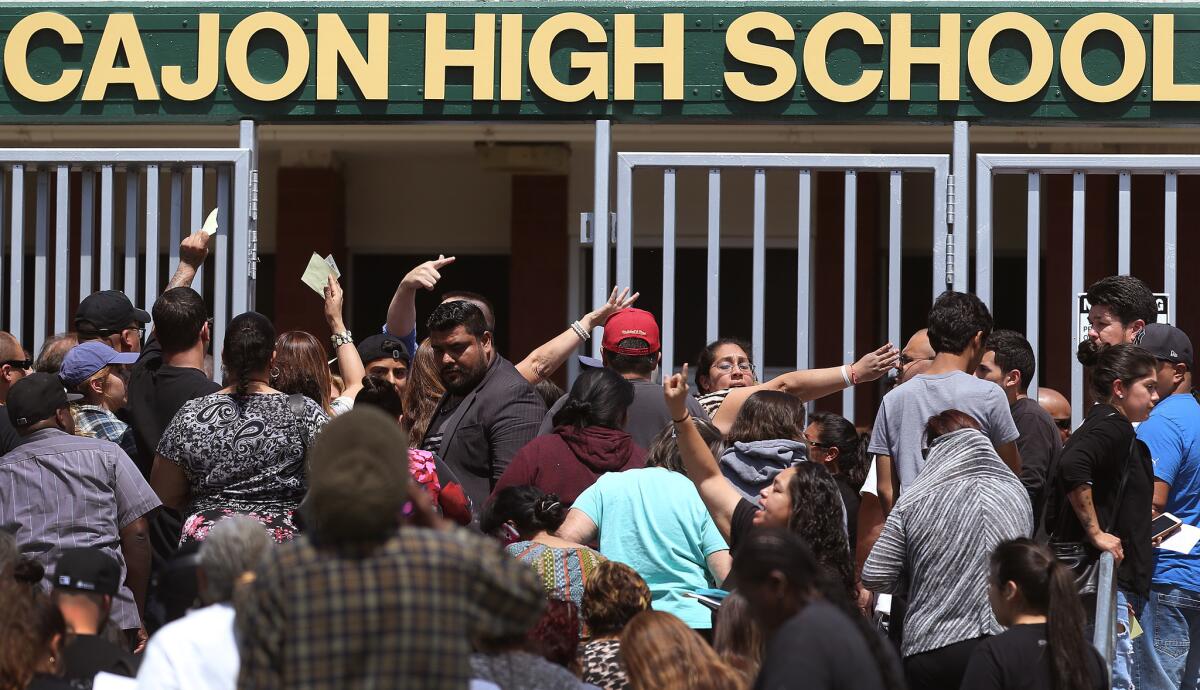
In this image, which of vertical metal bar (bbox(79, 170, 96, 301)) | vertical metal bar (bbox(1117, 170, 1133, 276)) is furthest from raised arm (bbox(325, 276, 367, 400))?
vertical metal bar (bbox(1117, 170, 1133, 276))

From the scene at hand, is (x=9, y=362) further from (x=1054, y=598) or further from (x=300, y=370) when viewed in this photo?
(x=1054, y=598)

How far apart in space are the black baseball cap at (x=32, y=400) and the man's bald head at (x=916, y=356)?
10.3 ft

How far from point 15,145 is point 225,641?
22.7 feet

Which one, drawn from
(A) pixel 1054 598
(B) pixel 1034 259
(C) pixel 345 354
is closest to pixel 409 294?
(C) pixel 345 354

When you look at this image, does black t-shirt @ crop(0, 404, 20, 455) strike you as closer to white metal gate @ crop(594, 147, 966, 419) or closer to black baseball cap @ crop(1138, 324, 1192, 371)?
white metal gate @ crop(594, 147, 966, 419)

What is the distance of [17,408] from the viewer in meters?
4.95

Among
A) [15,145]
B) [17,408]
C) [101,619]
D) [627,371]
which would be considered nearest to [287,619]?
[101,619]

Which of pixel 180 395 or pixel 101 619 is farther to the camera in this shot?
pixel 180 395

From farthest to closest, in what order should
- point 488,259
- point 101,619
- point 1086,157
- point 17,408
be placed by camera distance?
point 488,259, point 1086,157, point 17,408, point 101,619

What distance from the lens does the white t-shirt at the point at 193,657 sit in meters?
3.29

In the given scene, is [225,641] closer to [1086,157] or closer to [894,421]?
[894,421]

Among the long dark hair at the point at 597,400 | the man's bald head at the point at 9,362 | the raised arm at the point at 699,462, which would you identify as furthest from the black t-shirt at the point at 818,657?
the man's bald head at the point at 9,362

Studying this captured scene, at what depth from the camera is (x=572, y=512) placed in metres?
4.92

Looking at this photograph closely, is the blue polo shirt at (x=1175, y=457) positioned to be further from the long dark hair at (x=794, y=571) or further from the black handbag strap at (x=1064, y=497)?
the long dark hair at (x=794, y=571)
